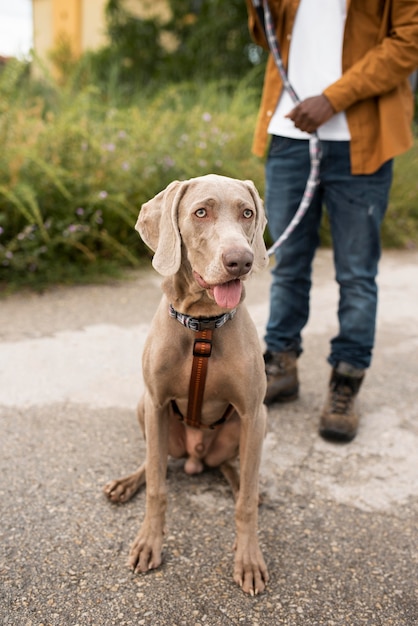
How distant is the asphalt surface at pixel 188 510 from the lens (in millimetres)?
1858

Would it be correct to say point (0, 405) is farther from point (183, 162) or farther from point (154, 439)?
point (183, 162)

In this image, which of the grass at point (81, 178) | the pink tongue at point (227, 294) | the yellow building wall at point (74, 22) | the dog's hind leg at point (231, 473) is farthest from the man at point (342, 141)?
the yellow building wall at point (74, 22)

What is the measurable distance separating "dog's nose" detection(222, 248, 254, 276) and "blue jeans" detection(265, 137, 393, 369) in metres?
1.31

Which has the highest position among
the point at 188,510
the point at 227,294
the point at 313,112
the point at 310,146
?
the point at 313,112

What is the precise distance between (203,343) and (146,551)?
725 mm

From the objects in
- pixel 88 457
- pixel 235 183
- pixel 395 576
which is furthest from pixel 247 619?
pixel 235 183

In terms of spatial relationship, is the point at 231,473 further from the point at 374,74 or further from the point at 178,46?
the point at 178,46

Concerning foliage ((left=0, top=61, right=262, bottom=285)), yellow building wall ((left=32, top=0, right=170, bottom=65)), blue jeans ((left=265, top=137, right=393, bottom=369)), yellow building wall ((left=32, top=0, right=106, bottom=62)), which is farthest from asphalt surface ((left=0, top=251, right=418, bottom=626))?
yellow building wall ((left=32, top=0, right=106, bottom=62))

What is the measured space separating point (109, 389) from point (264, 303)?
6.59 feet

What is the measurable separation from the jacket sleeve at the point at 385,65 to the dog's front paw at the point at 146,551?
1.98 meters

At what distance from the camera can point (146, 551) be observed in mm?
2008

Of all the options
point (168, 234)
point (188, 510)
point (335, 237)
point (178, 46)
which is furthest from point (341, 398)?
point (178, 46)

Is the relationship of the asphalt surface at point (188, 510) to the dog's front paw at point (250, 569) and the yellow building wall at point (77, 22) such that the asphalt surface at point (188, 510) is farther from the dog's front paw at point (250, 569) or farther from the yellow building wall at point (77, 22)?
the yellow building wall at point (77, 22)

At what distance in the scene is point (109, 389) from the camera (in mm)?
3307
